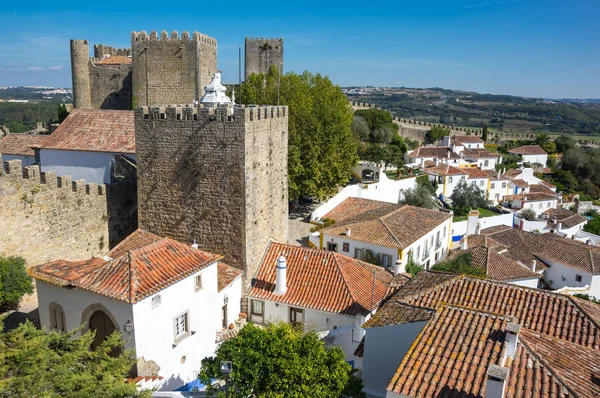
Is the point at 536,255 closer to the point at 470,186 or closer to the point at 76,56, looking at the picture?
the point at 470,186

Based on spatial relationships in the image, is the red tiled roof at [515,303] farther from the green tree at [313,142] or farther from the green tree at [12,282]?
the green tree at [313,142]

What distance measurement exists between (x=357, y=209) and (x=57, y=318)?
14.6m

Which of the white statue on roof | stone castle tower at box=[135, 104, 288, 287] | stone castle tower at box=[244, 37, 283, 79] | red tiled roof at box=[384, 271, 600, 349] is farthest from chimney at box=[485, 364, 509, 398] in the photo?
stone castle tower at box=[244, 37, 283, 79]

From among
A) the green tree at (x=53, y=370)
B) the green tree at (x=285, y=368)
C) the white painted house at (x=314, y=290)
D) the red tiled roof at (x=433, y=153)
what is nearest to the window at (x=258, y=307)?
the white painted house at (x=314, y=290)

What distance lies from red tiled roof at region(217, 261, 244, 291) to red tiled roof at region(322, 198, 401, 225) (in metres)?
8.60

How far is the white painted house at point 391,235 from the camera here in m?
16.9

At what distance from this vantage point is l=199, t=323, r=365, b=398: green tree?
667 cm

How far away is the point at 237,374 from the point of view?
685 cm

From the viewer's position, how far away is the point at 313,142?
74.0ft

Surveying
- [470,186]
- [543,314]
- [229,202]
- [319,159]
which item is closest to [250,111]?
[229,202]

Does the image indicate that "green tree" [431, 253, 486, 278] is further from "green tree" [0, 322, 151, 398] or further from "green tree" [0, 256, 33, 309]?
"green tree" [0, 256, 33, 309]

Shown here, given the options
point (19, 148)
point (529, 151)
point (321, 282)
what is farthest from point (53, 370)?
point (529, 151)

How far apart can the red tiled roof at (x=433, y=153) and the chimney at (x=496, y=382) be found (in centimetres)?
3594

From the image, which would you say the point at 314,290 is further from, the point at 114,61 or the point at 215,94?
the point at 114,61
